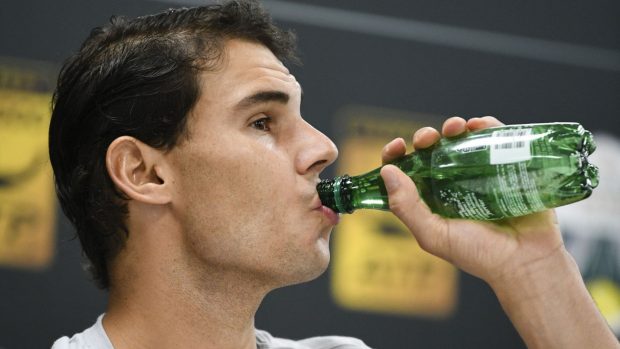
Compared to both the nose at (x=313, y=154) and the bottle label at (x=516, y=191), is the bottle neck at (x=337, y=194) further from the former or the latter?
the bottle label at (x=516, y=191)

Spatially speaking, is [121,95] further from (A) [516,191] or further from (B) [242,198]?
(A) [516,191]

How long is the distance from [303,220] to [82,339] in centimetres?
37

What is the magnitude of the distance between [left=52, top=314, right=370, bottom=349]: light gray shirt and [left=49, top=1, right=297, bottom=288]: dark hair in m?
0.10

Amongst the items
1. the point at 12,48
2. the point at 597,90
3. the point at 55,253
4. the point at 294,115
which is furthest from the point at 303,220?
the point at 597,90

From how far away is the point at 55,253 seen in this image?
189cm

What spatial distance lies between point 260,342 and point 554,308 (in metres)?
0.52

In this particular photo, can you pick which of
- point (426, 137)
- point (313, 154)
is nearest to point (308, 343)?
point (313, 154)

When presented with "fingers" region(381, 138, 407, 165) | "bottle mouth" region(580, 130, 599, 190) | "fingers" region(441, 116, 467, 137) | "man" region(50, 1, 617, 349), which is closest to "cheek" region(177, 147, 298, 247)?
"man" region(50, 1, 617, 349)

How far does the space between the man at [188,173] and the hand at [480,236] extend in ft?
0.08

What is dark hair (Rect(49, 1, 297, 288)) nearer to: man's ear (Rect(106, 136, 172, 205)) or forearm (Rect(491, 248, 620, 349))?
man's ear (Rect(106, 136, 172, 205))

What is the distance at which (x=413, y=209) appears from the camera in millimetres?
1228

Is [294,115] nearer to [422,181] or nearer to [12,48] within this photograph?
[422,181]

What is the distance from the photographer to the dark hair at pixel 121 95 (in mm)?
1421

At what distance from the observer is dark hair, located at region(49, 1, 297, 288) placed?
4.66 feet
